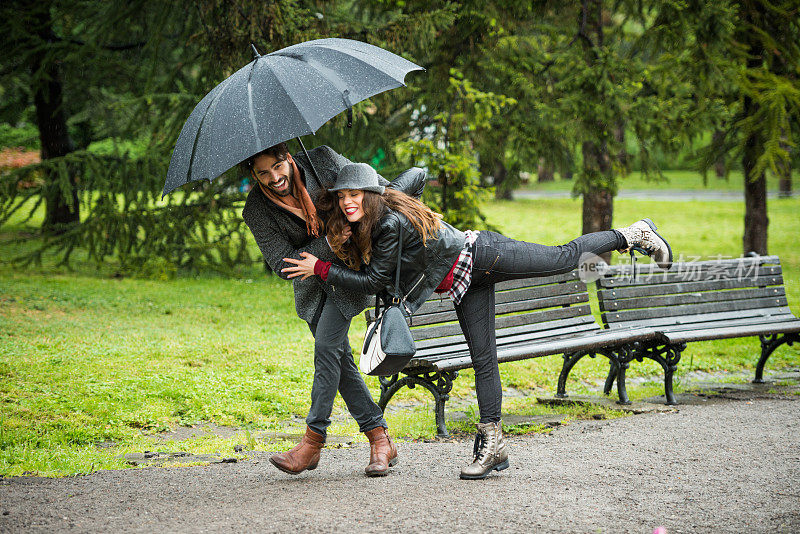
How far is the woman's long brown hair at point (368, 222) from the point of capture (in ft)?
12.8

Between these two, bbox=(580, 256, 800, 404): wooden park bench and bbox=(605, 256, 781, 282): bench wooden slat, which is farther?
bbox=(605, 256, 781, 282): bench wooden slat

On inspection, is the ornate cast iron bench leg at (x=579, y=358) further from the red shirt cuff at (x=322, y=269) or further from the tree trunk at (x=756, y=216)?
the tree trunk at (x=756, y=216)

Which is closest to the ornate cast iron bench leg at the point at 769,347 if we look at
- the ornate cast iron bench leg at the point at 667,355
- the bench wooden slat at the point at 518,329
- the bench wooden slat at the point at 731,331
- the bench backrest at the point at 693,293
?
the bench wooden slat at the point at 731,331

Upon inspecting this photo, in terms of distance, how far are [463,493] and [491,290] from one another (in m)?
1.09

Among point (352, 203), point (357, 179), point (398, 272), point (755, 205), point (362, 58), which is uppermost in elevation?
point (362, 58)

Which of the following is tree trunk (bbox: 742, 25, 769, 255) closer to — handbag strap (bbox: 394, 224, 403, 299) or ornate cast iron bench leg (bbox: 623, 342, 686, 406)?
ornate cast iron bench leg (bbox: 623, 342, 686, 406)

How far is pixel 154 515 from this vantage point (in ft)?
12.1

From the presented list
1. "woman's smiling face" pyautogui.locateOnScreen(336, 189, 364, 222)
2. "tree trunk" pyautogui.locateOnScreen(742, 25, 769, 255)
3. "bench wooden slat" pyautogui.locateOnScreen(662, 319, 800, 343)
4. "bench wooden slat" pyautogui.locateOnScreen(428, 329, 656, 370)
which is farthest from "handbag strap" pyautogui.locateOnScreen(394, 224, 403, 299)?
"tree trunk" pyautogui.locateOnScreen(742, 25, 769, 255)

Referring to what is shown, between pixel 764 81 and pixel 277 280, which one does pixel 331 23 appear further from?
pixel 764 81

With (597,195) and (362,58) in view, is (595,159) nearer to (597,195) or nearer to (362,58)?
(597,195)

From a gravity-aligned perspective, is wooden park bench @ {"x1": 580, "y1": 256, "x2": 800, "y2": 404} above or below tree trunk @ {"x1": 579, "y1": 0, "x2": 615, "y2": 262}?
below

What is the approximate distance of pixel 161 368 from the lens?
679cm

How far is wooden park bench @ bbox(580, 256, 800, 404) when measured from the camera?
21.0 feet

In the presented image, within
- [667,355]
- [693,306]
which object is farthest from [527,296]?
[693,306]
